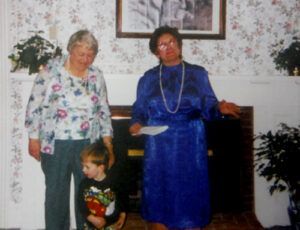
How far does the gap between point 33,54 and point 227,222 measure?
181 cm

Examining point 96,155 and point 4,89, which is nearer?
point 96,155

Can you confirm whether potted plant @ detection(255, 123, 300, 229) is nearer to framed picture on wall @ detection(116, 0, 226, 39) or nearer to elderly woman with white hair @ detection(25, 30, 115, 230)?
framed picture on wall @ detection(116, 0, 226, 39)

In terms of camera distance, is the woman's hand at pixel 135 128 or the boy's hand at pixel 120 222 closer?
the boy's hand at pixel 120 222

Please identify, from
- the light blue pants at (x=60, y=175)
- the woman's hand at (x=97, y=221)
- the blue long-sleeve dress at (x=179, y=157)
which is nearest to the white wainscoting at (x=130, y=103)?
the light blue pants at (x=60, y=175)

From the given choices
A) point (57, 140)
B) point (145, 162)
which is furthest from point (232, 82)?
point (57, 140)

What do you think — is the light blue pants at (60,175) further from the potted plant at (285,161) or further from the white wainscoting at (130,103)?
the potted plant at (285,161)

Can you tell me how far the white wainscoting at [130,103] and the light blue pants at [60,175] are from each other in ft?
2.37

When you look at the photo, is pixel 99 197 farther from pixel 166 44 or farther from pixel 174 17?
pixel 174 17

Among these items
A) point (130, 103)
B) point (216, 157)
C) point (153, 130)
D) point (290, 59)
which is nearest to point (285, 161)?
point (216, 157)

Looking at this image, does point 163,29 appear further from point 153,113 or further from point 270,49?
point 270,49

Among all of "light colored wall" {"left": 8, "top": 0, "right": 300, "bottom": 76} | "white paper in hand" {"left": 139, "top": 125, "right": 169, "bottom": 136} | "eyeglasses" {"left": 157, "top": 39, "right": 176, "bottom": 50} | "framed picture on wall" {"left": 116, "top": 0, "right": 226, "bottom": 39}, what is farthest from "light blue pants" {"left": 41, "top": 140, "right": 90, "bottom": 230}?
"framed picture on wall" {"left": 116, "top": 0, "right": 226, "bottom": 39}

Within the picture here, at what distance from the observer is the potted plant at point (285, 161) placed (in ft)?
9.01

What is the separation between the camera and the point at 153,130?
2197mm

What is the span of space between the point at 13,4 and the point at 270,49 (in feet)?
6.52
